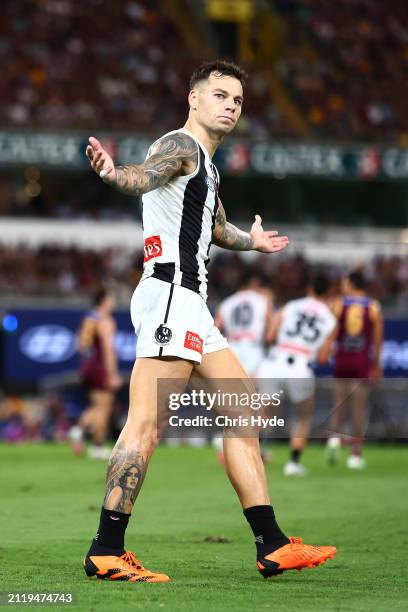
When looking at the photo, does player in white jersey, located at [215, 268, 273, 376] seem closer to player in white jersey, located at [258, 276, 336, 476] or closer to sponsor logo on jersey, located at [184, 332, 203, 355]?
player in white jersey, located at [258, 276, 336, 476]

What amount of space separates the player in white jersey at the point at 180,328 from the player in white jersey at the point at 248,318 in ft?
32.6

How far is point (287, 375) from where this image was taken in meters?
15.3

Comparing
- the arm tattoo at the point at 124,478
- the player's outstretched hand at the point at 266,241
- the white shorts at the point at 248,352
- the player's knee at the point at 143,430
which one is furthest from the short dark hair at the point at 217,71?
the white shorts at the point at 248,352

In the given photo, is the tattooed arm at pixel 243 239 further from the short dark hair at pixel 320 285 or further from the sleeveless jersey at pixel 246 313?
the sleeveless jersey at pixel 246 313

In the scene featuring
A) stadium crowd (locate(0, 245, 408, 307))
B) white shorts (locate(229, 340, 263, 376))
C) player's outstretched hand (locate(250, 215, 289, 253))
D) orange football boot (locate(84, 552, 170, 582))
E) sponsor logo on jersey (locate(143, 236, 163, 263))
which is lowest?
orange football boot (locate(84, 552, 170, 582))

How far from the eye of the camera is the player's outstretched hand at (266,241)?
7.04m

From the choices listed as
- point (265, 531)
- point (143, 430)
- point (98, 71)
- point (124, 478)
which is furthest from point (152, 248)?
point (98, 71)

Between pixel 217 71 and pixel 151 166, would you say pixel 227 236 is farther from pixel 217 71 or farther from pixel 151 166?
pixel 151 166

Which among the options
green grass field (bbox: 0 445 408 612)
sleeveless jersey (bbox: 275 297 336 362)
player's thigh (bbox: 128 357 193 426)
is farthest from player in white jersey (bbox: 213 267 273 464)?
player's thigh (bbox: 128 357 193 426)

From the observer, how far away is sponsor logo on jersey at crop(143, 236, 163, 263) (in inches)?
254

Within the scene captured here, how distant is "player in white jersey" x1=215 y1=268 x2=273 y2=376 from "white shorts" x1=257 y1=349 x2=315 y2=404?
3.80 ft

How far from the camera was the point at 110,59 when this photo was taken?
36.3m

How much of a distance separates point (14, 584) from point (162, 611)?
42.9 inches

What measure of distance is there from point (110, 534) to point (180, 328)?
1.08 metres
